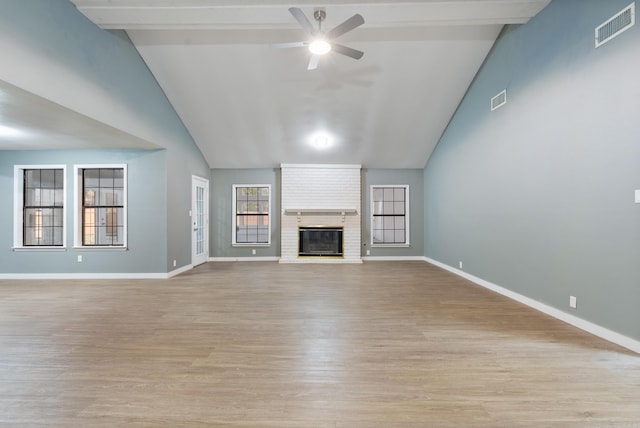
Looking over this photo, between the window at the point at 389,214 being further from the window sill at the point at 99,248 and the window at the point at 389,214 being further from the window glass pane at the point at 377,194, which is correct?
the window sill at the point at 99,248

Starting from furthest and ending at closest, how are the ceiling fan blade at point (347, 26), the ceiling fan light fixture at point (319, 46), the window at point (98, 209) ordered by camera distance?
the window at point (98, 209) → the ceiling fan light fixture at point (319, 46) → the ceiling fan blade at point (347, 26)

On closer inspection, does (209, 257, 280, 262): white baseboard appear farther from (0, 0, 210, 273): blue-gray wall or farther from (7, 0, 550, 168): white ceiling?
(7, 0, 550, 168): white ceiling

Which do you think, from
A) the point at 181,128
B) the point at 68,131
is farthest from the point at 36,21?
the point at 181,128

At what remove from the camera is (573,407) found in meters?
1.72

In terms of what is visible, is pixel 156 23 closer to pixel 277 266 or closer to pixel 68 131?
pixel 68 131

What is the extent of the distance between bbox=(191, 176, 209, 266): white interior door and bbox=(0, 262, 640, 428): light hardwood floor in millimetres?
2616

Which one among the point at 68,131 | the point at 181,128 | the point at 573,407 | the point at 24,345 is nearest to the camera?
the point at 573,407

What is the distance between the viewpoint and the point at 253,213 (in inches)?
295

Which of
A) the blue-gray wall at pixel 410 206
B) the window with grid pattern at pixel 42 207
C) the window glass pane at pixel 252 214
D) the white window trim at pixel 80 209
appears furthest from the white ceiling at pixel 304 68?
the window with grid pattern at pixel 42 207

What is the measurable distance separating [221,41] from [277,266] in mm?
4520

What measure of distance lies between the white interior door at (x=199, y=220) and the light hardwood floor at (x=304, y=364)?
2.62 m

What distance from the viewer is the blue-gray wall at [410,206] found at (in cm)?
745

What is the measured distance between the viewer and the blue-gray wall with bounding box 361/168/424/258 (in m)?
7.45

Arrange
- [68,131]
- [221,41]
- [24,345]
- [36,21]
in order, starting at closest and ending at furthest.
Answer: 1. [24,345]
2. [36,21]
3. [68,131]
4. [221,41]
